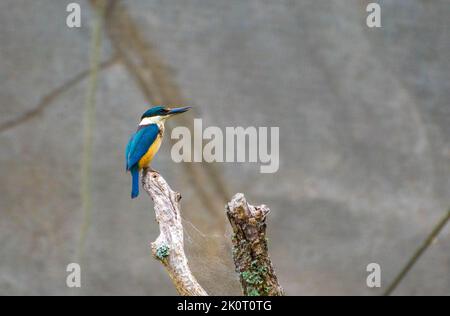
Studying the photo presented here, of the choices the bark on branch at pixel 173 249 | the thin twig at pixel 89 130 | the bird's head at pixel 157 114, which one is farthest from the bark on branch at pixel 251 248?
the thin twig at pixel 89 130

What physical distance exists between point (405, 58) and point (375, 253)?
3.13 ft

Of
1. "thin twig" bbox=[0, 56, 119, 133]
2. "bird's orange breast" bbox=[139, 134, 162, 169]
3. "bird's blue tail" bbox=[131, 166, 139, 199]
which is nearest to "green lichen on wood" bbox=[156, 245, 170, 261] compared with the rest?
"bird's blue tail" bbox=[131, 166, 139, 199]

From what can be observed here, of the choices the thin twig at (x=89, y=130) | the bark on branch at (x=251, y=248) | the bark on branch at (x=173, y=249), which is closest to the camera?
the bark on branch at (x=251, y=248)

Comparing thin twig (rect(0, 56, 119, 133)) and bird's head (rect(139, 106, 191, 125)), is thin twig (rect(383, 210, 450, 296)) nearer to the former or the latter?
bird's head (rect(139, 106, 191, 125))

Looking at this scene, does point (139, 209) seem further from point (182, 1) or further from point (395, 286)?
point (395, 286)

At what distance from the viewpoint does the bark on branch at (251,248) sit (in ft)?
7.63

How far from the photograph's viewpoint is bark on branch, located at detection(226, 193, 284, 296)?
7.63 ft

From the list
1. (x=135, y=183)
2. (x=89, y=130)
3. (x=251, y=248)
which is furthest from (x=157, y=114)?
(x=251, y=248)

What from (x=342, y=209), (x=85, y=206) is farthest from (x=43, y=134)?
(x=342, y=209)

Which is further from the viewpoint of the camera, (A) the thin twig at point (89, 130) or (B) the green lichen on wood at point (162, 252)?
(A) the thin twig at point (89, 130)

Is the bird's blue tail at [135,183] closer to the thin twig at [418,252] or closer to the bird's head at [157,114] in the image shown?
the bird's head at [157,114]

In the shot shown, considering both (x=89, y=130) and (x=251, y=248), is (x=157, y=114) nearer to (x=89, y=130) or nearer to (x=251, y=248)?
(x=89, y=130)

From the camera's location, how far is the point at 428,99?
412 cm

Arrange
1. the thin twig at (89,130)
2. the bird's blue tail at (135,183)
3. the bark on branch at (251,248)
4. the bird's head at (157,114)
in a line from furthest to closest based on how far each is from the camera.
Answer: the thin twig at (89,130)
the bird's head at (157,114)
the bird's blue tail at (135,183)
the bark on branch at (251,248)
